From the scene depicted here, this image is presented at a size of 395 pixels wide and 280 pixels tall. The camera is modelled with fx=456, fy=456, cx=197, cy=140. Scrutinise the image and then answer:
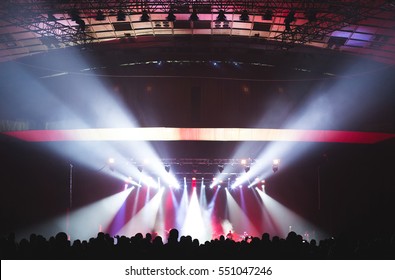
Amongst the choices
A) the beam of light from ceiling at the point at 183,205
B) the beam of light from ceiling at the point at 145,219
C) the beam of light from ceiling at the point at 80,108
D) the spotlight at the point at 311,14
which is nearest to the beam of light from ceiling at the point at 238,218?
the beam of light from ceiling at the point at 183,205

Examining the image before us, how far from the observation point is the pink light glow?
16359 millimetres

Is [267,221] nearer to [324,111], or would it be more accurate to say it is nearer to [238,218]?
[238,218]

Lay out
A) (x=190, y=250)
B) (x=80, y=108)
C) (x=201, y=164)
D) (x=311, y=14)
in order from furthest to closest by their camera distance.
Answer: (x=201, y=164) < (x=80, y=108) < (x=311, y=14) < (x=190, y=250)

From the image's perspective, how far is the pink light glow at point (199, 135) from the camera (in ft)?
53.7

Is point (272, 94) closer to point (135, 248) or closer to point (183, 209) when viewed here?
point (183, 209)

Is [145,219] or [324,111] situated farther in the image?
[145,219]

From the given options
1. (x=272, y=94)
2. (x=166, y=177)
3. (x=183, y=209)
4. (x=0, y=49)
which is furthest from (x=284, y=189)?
(x=0, y=49)

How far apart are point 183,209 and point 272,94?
11481 millimetres

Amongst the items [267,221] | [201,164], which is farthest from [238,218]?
[201,164]

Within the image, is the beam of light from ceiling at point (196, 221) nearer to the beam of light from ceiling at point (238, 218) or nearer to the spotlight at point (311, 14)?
the beam of light from ceiling at point (238, 218)

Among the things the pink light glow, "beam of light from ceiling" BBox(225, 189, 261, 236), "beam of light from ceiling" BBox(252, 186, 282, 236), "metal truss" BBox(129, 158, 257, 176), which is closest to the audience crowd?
the pink light glow

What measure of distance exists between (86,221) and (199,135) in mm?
7002

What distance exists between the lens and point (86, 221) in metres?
20.1

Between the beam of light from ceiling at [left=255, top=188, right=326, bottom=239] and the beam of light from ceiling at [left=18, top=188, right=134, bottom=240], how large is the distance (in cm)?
735
